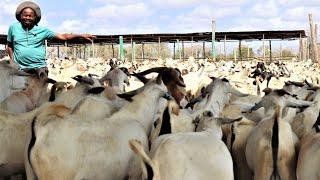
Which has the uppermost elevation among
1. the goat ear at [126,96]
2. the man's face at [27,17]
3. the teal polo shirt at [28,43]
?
the man's face at [27,17]

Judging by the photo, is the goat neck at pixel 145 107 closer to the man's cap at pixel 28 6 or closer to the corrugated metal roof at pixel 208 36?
the man's cap at pixel 28 6

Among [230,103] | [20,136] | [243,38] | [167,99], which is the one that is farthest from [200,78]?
[243,38]

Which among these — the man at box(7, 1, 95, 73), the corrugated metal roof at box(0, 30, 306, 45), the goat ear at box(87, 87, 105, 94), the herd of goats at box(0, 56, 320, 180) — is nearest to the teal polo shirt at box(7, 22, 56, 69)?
the man at box(7, 1, 95, 73)

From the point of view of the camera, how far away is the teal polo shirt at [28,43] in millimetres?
7539

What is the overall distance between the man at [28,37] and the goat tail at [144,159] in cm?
380

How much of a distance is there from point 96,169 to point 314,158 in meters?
1.82

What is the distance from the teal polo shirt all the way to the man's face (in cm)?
11

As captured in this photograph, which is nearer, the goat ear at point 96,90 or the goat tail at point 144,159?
the goat tail at point 144,159

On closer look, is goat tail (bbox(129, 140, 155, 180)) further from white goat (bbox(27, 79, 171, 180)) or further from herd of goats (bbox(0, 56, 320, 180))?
white goat (bbox(27, 79, 171, 180))

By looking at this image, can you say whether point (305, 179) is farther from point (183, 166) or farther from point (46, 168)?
point (46, 168)

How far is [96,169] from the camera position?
4.89m

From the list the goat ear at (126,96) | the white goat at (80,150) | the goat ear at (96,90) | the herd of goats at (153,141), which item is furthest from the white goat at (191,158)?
the goat ear at (96,90)

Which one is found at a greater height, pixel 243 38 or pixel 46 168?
pixel 243 38

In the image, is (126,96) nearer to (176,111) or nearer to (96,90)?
A: (176,111)
